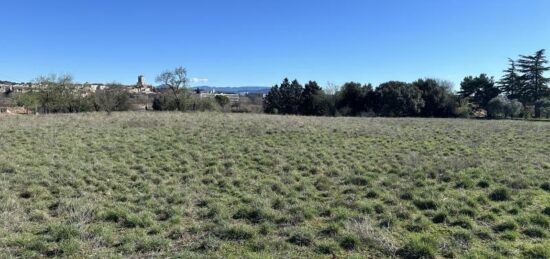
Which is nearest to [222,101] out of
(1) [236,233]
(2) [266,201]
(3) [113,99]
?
(3) [113,99]

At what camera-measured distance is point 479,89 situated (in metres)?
53.7

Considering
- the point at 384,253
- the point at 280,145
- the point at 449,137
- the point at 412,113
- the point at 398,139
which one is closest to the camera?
the point at 384,253

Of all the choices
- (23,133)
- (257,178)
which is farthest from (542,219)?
(23,133)

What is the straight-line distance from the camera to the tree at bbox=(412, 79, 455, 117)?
4625 centimetres

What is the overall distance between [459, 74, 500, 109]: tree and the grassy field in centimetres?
4397

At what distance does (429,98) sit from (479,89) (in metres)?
12.5

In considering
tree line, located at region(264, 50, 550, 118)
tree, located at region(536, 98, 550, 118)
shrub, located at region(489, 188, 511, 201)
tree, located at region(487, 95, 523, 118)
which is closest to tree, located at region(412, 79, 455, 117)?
tree line, located at region(264, 50, 550, 118)

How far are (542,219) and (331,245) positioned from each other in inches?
137

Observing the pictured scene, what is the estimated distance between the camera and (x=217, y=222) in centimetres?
573

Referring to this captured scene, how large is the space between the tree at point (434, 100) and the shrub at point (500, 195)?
41.1 meters

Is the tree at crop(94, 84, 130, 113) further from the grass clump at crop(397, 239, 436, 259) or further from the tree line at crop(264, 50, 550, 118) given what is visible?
the grass clump at crop(397, 239, 436, 259)

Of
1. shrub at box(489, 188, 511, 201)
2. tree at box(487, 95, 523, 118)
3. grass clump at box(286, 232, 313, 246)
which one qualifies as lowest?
grass clump at box(286, 232, 313, 246)

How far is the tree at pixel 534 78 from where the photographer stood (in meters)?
53.2

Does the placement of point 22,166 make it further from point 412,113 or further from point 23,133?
point 412,113
